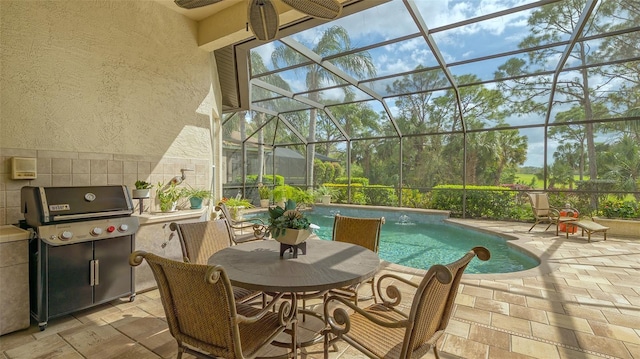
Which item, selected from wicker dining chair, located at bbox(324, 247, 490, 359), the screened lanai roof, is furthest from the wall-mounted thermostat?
the screened lanai roof

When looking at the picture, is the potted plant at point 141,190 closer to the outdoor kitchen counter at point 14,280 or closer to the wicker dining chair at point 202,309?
the outdoor kitchen counter at point 14,280

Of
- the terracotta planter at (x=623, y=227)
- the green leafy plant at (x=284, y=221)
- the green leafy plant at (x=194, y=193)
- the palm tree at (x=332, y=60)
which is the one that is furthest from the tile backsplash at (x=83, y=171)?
the terracotta planter at (x=623, y=227)

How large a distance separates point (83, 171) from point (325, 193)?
8852mm

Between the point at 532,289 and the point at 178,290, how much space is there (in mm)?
3815

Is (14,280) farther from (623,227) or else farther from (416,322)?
(623,227)

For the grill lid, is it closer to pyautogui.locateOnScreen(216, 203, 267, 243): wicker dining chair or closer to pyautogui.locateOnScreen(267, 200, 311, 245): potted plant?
pyautogui.locateOnScreen(216, 203, 267, 243): wicker dining chair

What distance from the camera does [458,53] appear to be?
6535mm

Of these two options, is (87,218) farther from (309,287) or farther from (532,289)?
(532,289)

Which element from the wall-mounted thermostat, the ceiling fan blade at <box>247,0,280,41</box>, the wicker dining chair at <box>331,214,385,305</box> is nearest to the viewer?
the ceiling fan blade at <box>247,0,280,41</box>

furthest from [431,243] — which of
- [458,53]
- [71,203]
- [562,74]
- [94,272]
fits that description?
[71,203]

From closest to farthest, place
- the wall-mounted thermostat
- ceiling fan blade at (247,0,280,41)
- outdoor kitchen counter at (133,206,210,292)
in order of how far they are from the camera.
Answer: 1. ceiling fan blade at (247,0,280,41)
2. the wall-mounted thermostat
3. outdoor kitchen counter at (133,206,210,292)

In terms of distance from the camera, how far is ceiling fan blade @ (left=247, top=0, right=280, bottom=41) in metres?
2.09

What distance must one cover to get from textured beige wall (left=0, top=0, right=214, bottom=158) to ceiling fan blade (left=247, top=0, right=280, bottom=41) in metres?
2.26

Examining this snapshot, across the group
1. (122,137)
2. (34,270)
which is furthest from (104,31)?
(34,270)
